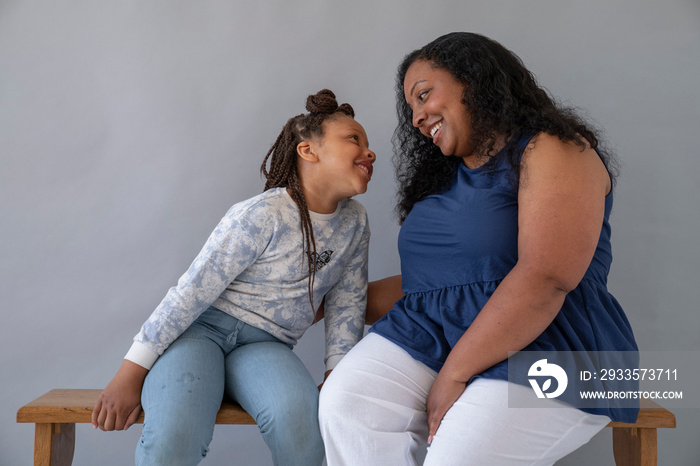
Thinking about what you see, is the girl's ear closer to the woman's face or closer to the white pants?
the woman's face

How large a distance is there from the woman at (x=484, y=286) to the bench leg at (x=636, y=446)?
0.21 meters

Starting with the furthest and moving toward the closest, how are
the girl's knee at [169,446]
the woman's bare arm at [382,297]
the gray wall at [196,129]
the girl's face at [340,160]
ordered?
the gray wall at [196,129] → the woman's bare arm at [382,297] → the girl's face at [340,160] → the girl's knee at [169,446]

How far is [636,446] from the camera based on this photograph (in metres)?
1.49

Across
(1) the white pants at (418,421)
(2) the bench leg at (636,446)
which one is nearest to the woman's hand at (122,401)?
(1) the white pants at (418,421)

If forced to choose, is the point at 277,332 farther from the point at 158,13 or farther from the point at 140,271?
the point at 158,13

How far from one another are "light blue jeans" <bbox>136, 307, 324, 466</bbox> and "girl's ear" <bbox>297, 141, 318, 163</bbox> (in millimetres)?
547

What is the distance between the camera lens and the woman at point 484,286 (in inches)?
48.2

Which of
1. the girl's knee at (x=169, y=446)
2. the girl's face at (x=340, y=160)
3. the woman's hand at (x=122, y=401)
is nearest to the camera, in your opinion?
the girl's knee at (x=169, y=446)

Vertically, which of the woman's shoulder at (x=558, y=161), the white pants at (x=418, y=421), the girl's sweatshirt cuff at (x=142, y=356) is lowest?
the white pants at (x=418, y=421)

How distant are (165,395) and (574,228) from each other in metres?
0.97

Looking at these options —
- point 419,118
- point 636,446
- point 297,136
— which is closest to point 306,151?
point 297,136

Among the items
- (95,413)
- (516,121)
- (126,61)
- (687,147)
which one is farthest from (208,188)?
(687,147)

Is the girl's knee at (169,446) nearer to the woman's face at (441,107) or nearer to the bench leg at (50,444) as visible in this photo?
the bench leg at (50,444)

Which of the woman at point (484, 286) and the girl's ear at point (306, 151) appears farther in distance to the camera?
the girl's ear at point (306, 151)
